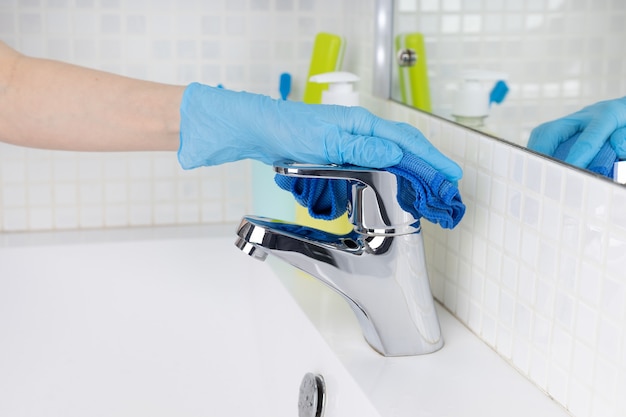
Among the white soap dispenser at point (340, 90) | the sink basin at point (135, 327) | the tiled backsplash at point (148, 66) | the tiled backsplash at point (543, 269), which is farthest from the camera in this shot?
the tiled backsplash at point (148, 66)

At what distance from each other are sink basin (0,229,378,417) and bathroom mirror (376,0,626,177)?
12.6 inches

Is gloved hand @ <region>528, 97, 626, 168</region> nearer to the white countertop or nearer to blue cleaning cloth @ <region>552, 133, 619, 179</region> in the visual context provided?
blue cleaning cloth @ <region>552, 133, 619, 179</region>

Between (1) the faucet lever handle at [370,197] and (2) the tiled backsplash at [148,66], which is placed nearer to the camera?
(1) the faucet lever handle at [370,197]

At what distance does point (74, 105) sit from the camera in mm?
826

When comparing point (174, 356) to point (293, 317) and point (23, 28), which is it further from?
point (23, 28)

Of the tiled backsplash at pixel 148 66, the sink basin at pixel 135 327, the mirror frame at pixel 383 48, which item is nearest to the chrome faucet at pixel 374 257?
the sink basin at pixel 135 327

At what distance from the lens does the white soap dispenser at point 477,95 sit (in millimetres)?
789

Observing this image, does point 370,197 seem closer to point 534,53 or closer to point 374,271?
point 374,271

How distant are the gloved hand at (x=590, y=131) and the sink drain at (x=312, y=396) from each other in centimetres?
29

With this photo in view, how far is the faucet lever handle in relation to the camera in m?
0.69

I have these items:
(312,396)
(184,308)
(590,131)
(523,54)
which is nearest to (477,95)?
(523,54)

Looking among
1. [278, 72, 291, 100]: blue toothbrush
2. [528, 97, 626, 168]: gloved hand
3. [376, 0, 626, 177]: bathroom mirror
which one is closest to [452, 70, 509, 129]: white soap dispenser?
[376, 0, 626, 177]: bathroom mirror

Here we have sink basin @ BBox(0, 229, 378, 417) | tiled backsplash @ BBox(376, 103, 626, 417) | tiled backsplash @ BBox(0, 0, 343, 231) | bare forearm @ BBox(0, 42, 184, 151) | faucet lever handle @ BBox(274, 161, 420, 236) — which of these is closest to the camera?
tiled backsplash @ BBox(376, 103, 626, 417)

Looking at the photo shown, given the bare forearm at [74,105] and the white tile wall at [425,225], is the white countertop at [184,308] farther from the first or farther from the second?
the bare forearm at [74,105]
